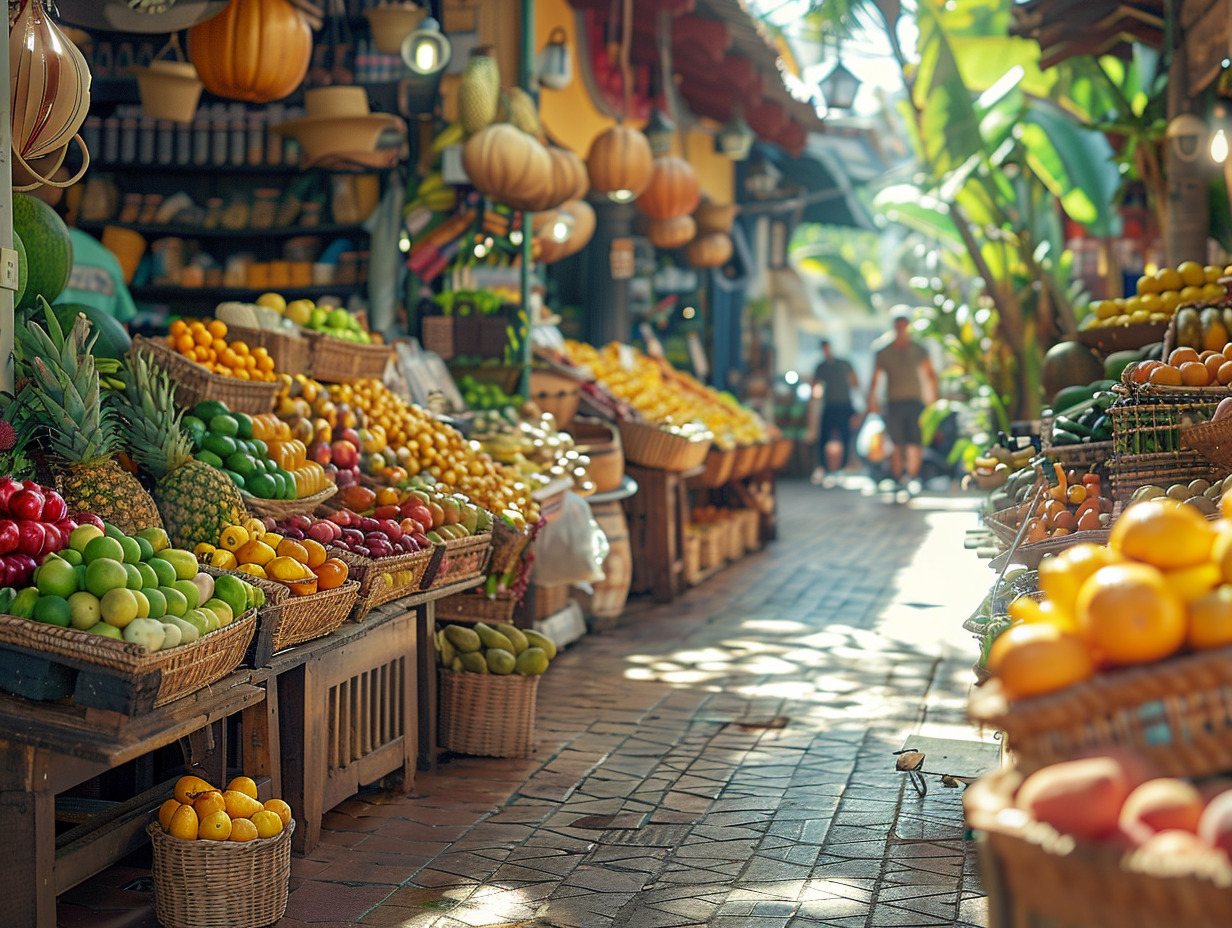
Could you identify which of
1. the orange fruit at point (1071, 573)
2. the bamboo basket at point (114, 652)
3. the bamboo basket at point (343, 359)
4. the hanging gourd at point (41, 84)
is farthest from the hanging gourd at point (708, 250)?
the orange fruit at point (1071, 573)

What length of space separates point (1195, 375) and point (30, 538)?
3497 mm

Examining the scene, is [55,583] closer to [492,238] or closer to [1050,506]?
[1050,506]

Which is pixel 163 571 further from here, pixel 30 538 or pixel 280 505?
pixel 280 505

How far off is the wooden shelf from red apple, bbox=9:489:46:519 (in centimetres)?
581

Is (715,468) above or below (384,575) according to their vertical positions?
above

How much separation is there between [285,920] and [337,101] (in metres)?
5.65

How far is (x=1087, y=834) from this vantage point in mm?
1628

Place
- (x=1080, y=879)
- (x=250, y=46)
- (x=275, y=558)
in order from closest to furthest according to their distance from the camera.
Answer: (x=1080, y=879) → (x=275, y=558) → (x=250, y=46)

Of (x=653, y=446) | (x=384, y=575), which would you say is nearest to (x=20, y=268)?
(x=384, y=575)

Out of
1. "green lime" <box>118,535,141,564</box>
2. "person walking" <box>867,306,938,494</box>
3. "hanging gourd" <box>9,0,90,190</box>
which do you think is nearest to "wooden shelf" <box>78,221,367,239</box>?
"hanging gourd" <box>9,0,90,190</box>

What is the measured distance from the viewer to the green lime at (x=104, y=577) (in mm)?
3076

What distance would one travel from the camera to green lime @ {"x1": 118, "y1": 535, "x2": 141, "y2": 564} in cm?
328

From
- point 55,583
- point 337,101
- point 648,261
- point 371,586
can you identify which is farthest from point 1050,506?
point 648,261

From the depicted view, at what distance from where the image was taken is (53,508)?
3.40 m
